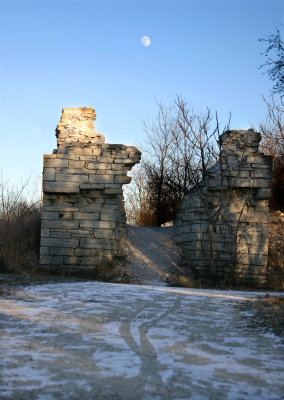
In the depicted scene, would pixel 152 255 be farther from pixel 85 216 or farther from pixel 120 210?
pixel 85 216

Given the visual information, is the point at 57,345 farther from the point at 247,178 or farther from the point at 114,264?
the point at 247,178

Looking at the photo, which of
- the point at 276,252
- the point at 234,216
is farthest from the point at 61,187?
the point at 276,252

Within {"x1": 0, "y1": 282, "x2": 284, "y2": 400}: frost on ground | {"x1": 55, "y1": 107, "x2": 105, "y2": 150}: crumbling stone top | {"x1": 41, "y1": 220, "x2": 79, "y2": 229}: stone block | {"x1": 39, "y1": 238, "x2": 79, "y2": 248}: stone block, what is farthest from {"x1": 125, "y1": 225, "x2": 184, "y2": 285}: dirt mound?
{"x1": 0, "y1": 282, "x2": 284, "y2": 400}: frost on ground

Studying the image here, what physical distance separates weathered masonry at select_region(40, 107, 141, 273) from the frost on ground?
4188mm

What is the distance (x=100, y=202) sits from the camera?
33.1ft

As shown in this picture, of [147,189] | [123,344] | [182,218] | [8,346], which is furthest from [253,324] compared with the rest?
[147,189]

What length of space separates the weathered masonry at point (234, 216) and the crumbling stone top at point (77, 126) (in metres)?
3.27

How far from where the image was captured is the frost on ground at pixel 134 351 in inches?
99.3

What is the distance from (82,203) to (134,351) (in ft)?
23.1

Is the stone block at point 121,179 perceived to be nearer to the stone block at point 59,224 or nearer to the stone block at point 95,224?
the stone block at point 95,224

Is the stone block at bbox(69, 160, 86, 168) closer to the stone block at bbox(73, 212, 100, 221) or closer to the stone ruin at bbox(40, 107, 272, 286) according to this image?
the stone ruin at bbox(40, 107, 272, 286)

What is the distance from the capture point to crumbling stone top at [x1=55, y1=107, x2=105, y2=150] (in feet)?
35.3

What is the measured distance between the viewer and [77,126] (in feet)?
35.5

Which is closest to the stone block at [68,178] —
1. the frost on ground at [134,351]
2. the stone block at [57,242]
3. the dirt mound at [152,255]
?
the stone block at [57,242]
